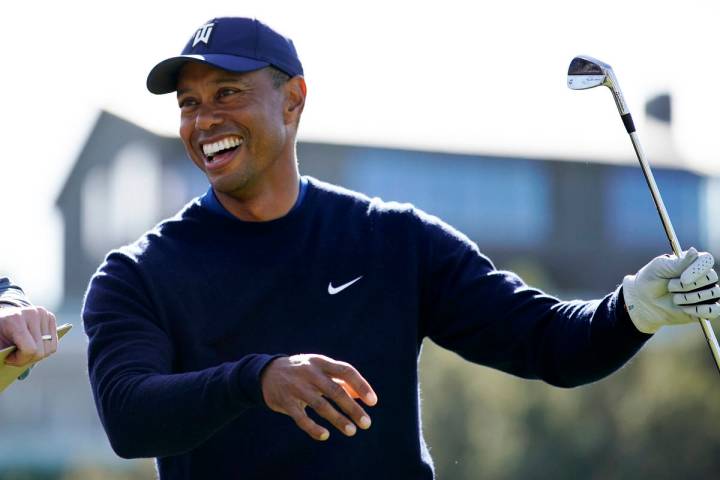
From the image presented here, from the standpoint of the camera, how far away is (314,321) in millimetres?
4949

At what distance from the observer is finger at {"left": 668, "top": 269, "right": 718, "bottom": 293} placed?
446 cm

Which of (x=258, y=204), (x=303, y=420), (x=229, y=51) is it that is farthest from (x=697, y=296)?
(x=229, y=51)

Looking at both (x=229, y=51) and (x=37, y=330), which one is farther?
(x=229, y=51)

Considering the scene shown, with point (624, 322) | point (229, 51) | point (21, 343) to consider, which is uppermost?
point (229, 51)

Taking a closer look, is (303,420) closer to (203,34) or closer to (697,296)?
(697,296)

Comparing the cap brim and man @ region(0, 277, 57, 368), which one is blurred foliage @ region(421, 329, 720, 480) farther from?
man @ region(0, 277, 57, 368)

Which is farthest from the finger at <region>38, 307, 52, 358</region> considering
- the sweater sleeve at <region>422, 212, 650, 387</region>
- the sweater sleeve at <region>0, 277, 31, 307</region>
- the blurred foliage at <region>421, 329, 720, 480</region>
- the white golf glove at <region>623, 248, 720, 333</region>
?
the blurred foliage at <region>421, 329, 720, 480</region>

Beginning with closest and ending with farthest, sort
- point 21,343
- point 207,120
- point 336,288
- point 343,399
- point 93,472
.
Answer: point 343,399 < point 21,343 < point 336,288 < point 207,120 < point 93,472

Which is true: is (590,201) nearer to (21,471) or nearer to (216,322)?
(21,471)

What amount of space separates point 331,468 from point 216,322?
2.02 ft

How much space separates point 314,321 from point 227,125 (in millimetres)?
783

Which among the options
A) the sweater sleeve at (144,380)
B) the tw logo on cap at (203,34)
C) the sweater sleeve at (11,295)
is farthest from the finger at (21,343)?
the tw logo on cap at (203,34)

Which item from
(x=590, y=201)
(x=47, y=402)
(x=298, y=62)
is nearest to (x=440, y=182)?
(x=590, y=201)

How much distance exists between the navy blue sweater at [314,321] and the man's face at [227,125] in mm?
137
